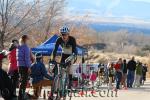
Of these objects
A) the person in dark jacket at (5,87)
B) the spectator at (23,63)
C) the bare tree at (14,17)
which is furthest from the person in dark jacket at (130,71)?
the person in dark jacket at (5,87)

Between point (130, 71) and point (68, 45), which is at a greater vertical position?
point (68, 45)

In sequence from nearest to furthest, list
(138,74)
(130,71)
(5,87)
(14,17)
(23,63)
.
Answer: (5,87) → (23,63) → (130,71) → (138,74) → (14,17)

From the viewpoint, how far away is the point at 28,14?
44.3m

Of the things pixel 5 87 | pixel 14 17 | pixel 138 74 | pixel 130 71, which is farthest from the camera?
pixel 14 17

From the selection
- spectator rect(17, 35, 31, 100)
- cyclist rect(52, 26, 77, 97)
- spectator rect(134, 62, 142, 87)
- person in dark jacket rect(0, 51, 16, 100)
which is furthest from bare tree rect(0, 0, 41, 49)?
person in dark jacket rect(0, 51, 16, 100)

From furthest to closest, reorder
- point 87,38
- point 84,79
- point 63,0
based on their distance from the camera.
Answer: point 87,38, point 63,0, point 84,79

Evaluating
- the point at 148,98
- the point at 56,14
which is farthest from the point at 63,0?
the point at 148,98

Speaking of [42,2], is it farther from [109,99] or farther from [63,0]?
[109,99]

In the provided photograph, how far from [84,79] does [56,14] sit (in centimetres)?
2553

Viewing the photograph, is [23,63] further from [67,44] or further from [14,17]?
[14,17]

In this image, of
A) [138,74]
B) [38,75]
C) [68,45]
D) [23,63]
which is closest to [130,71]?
[138,74]

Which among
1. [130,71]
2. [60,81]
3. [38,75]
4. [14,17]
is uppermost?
[14,17]

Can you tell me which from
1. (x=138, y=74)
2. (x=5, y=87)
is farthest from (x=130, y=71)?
(x=5, y=87)

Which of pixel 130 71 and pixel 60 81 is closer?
pixel 60 81
